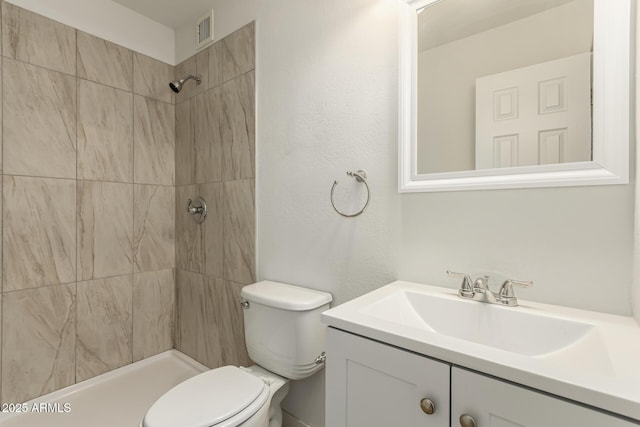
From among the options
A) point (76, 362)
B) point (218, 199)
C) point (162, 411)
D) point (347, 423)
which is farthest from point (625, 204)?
point (76, 362)

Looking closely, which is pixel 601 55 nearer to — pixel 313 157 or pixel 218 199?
pixel 313 157

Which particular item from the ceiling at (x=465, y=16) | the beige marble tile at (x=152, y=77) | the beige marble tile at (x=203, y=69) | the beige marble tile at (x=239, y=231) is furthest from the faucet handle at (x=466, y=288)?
the beige marble tile at (x=152, y=77)

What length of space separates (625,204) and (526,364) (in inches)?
21.6

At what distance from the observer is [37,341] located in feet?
5.18

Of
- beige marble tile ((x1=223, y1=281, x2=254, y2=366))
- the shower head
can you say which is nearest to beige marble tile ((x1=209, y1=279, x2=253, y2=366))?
beige marble tile ((x1=223, y1=281, x2=254, y2=366))

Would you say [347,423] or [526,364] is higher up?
[526,364]

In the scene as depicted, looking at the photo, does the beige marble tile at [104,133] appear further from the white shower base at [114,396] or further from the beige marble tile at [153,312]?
the white shower base at [114,396]

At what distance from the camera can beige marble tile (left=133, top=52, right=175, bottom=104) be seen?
1.95 metres

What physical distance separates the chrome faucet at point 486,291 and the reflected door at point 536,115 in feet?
1.15

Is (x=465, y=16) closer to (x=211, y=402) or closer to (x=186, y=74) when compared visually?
(x=211, y=402)

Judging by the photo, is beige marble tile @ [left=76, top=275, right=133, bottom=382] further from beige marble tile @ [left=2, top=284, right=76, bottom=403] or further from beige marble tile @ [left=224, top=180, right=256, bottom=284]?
beige marble tile @ [left=224, top=180, right=256, bottom=284]

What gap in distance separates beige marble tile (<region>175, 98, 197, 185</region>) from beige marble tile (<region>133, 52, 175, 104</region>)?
13 centimetres

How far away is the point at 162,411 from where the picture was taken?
0.99 metres

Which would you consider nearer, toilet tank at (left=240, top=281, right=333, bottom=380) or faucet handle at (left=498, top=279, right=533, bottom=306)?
faucet handle at (left=498, top=279, right=533, bottom=306)
